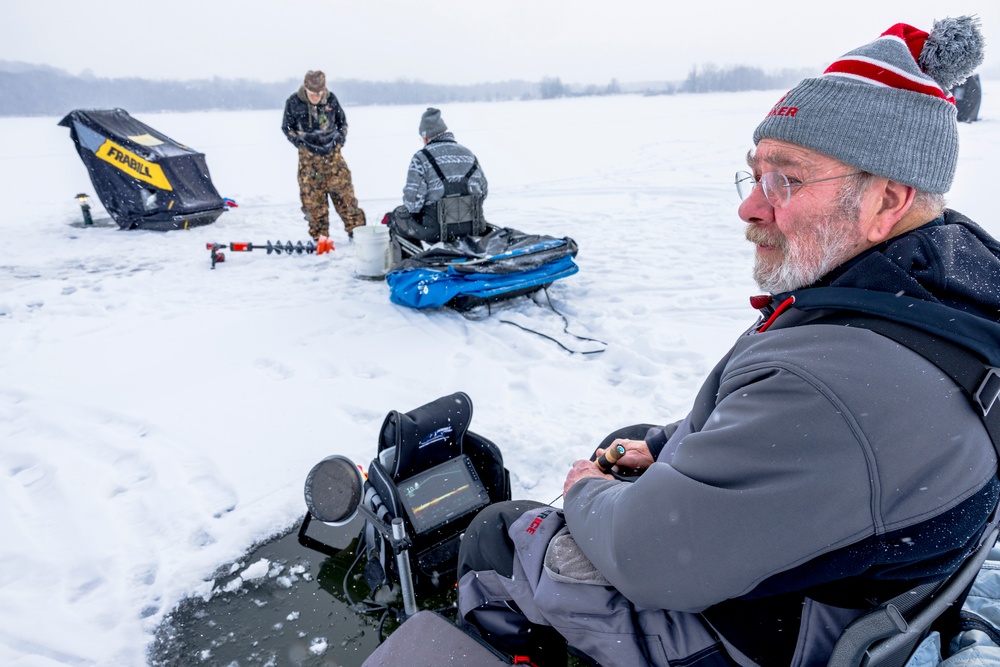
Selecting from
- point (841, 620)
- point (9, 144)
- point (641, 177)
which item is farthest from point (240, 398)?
point (9, 144)

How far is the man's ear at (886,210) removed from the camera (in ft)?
3.92

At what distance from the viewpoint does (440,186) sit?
4.89 metres

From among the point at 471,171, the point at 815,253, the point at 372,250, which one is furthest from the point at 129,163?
the point at 815,253

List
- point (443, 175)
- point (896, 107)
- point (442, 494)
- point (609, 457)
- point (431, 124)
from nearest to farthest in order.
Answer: point (896, 107) < point (609, 457) < point (442, 494) < point (443, 175) < point (431, 124)

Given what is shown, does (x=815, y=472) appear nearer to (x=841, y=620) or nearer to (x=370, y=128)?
(x=841, y=620)

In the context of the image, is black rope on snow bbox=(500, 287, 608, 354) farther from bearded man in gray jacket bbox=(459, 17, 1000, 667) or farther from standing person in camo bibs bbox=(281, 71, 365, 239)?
standing person in camo bibs bbox=(281, 71, 365, 239)

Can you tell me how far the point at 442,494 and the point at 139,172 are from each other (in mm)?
6658

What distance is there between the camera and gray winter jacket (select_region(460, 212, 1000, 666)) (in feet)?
3.03

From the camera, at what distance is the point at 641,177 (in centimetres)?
1124

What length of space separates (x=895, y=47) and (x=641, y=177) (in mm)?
10449

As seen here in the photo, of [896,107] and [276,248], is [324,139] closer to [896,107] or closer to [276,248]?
[276,248]

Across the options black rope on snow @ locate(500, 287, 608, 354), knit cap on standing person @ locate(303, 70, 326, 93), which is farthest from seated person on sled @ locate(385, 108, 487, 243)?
knit cap on standing person @ locate(303, 70, 326, 93)

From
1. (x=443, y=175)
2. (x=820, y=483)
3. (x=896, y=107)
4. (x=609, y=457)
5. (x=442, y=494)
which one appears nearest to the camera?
(x=820, y=483)

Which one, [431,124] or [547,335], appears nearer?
[547,335]
